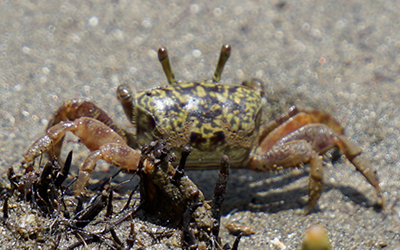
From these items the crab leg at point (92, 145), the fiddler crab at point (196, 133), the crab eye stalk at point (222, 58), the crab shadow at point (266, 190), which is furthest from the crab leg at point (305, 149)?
the crab leg at point (92, 145)

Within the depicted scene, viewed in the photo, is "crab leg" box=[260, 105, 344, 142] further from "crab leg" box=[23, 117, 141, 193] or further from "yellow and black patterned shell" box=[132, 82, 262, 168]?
"crab leg" box=[23, 117, 141, 193]

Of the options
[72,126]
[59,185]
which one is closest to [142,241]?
[59,185]

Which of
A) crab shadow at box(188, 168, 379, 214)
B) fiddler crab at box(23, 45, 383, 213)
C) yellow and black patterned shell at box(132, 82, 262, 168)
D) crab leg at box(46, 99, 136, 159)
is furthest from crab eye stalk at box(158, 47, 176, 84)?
crab shadow at box(188, 168, 379, 214)

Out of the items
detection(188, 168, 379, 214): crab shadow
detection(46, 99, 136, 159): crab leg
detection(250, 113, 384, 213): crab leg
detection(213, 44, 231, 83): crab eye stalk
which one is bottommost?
detection(188, 168, 379, 214): crab shadow

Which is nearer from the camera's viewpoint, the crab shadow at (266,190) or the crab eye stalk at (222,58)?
the crab shadow at (266,190)

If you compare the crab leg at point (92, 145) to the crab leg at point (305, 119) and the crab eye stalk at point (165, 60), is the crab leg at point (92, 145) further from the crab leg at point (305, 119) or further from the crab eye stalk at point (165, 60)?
the crab leg at point (305, 119)

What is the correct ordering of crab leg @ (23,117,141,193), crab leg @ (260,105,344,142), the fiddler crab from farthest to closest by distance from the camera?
crab leg @ (260,105,344,142) < the fiddler crab < crab leg @ (23,117,141,193)

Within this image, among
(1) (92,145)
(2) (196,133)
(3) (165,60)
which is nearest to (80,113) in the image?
(1) (92,145)
